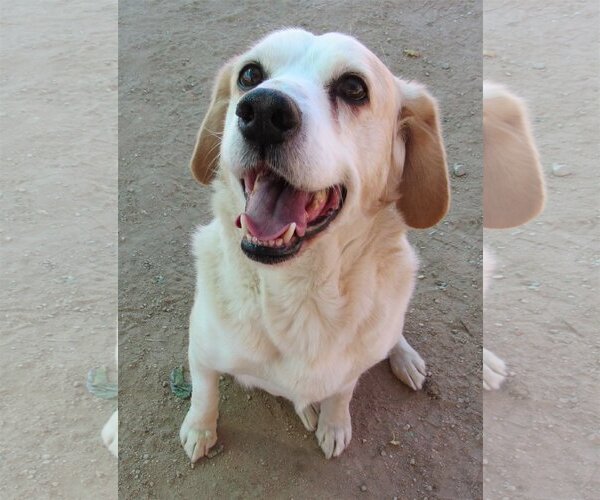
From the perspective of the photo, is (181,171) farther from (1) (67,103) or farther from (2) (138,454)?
(2) (138,454)

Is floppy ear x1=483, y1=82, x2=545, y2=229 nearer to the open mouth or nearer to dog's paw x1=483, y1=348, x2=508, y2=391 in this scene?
the open mouth

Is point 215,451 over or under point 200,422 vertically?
under

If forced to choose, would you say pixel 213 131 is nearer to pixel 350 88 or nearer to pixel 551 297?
pixel 350 88

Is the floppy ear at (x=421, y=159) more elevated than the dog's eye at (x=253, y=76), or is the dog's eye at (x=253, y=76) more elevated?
the dog's eye at (x=253, y=76)

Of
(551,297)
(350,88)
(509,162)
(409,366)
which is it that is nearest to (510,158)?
(509,162)

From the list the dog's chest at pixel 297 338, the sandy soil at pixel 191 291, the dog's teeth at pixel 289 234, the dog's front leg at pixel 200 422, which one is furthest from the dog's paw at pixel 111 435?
the dog's teeth at pixel 289 234

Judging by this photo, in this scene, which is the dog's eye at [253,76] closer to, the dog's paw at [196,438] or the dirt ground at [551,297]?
the dog's paw at [196,438]

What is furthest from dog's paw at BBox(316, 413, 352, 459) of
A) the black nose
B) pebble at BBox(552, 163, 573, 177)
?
pebble at BBox(552, 163, 573, 177)
